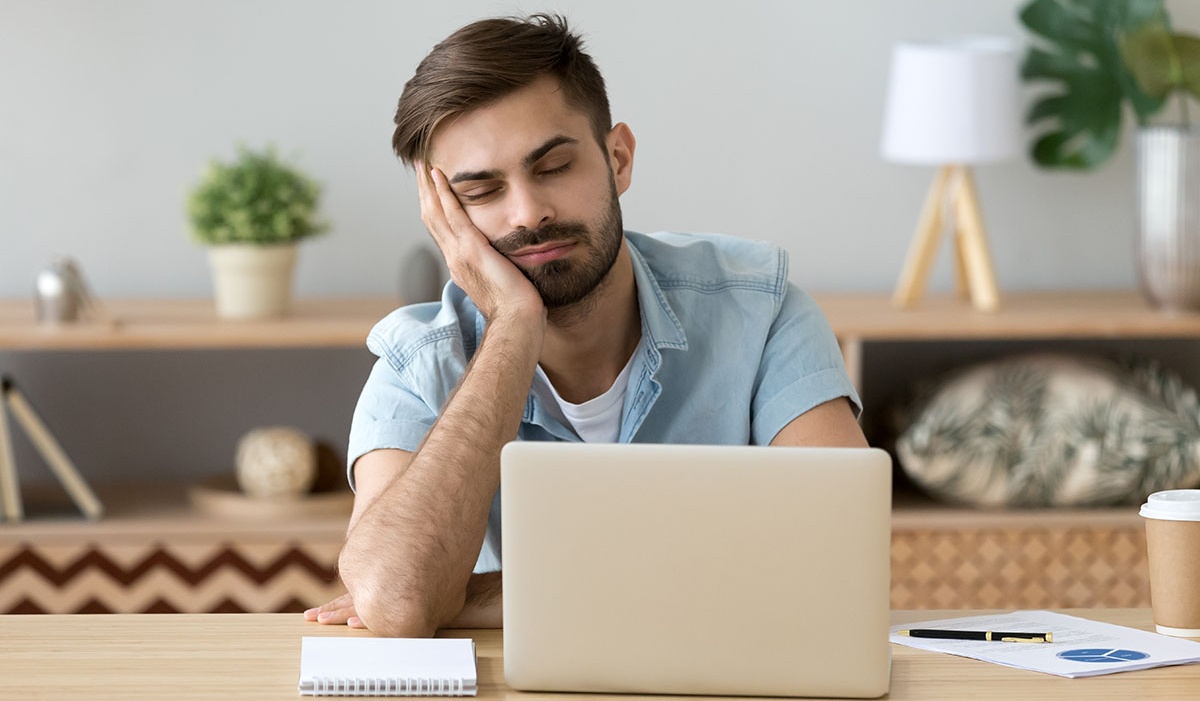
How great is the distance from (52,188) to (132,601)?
87cm

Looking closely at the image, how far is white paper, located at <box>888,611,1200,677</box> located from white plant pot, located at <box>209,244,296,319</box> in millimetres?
1655

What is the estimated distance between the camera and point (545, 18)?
1.68 m

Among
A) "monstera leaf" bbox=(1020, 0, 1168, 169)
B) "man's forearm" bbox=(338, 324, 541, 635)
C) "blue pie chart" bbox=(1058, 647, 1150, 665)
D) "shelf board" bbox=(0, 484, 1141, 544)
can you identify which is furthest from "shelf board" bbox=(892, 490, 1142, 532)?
"blue pie chart" bbox=(1058, 647, 1150, 665)

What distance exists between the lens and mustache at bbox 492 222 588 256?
1.56 meters

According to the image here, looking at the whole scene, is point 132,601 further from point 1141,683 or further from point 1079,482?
point 1141,683

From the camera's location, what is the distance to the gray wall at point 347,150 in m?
2.84

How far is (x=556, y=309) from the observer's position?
1.60 m

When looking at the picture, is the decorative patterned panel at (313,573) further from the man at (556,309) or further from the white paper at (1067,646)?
the white paper at (1067,646)

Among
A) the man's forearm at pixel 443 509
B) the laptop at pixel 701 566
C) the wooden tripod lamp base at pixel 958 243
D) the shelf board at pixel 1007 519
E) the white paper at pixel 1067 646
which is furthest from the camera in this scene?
the wooden tripod lamp base at pixel 958 243

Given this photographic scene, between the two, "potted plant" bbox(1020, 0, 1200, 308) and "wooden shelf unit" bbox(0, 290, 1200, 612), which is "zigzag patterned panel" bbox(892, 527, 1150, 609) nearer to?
"wooden shelf unit" bbox(0, 290, 1200, 612)

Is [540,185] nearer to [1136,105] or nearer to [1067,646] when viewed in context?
[1067,646]

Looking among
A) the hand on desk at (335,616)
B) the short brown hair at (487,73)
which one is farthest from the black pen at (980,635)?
the short brown hair at (487,73)

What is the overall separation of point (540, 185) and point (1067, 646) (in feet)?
2.38

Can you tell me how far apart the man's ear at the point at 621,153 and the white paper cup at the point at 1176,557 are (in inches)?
28.8
